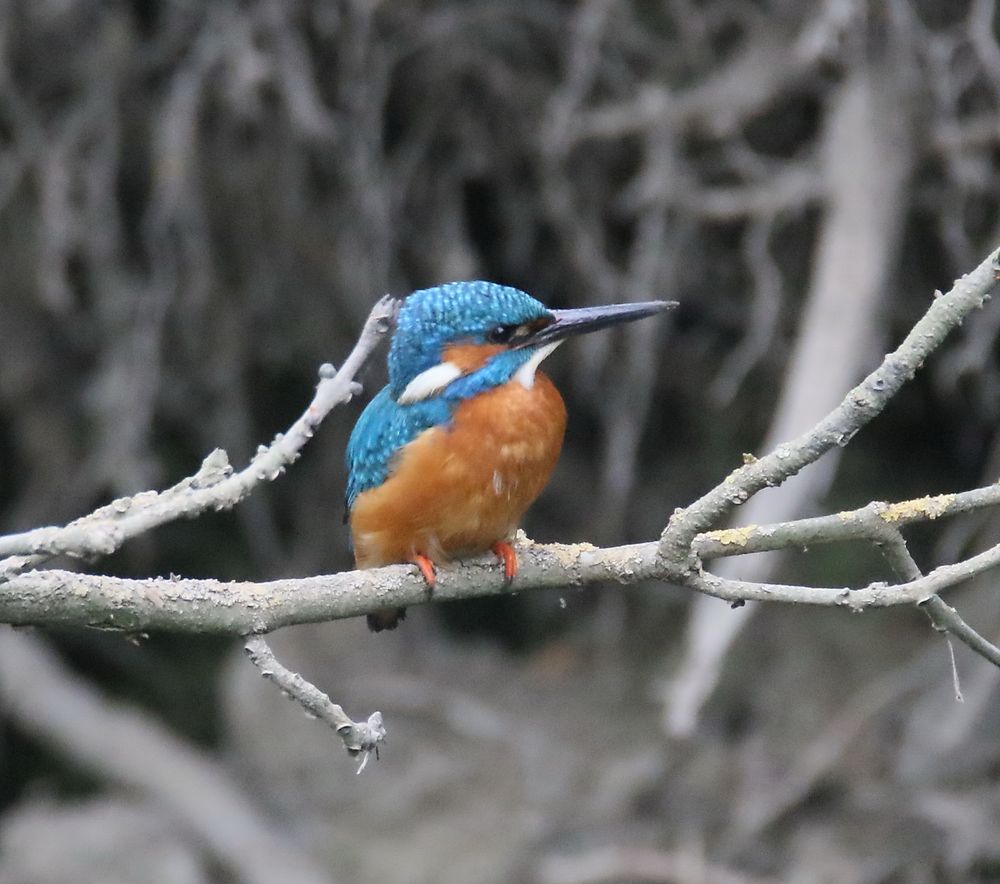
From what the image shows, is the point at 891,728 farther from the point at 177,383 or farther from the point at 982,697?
the point at 177,383

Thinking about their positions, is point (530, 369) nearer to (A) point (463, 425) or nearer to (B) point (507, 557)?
(A) point (463, 425)

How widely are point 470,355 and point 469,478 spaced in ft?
0.63

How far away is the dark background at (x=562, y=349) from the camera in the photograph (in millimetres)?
2979

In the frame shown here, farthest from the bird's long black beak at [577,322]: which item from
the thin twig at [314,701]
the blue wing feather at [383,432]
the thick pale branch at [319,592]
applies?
the thin twig at [314,701]

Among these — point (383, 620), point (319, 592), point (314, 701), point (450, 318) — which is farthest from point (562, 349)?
point (314, 701)

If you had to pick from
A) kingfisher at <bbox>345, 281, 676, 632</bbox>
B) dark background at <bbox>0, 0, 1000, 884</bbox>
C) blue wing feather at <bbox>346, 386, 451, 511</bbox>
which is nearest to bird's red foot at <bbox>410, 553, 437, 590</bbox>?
kingfisher at <bbox>345, 281, 676, 632</bbox>

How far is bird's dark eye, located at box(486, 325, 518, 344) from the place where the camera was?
195 centimetres

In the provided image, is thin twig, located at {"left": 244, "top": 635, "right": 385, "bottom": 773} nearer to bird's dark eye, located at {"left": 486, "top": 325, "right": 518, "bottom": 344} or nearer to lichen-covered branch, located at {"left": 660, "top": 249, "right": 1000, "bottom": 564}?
lichen-covered branch, located at {"left": 660, "top": 249, "right": 1000, "bottom": 564}

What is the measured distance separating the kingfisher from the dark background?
2.46 feet

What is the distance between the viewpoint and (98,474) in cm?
350

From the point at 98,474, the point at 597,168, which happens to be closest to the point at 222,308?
the point at 98,474

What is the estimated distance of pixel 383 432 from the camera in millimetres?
1997

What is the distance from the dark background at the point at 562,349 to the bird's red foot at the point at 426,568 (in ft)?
3.01

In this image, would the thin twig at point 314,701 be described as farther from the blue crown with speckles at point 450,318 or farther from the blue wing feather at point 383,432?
the blue crown with speckles at point 450,318
